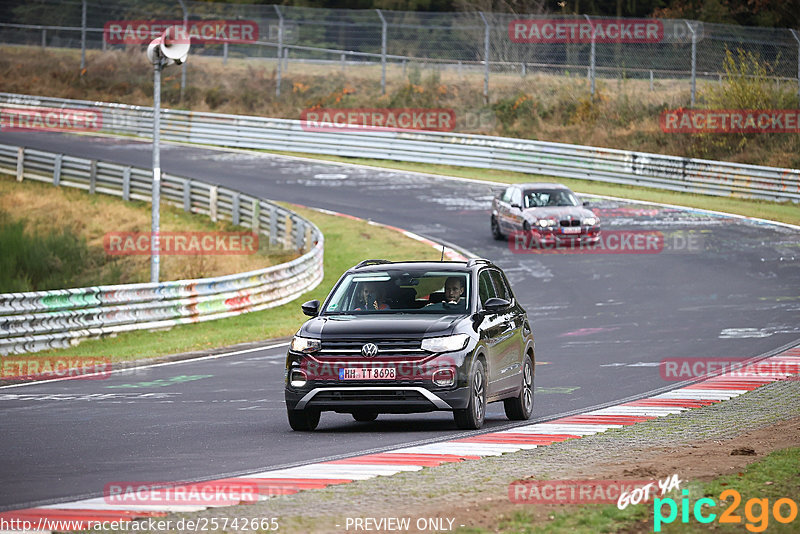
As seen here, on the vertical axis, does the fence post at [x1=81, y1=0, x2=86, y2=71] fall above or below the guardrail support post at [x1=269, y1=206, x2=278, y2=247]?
above

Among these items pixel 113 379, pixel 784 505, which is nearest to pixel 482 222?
pixel 113 379

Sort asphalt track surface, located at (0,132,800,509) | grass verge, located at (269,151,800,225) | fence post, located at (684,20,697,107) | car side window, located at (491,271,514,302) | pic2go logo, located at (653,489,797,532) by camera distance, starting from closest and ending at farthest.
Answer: pic2go logo, located at (653,489,797,532)
asphalt track surface, located at (0,132,800,509)
car side window, located at (491,271,514,302)
grass verge, located at (269,151,800,225)
fence post, located at (684,20,697,107)

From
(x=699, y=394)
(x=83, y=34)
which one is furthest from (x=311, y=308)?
(x=83, y=34)

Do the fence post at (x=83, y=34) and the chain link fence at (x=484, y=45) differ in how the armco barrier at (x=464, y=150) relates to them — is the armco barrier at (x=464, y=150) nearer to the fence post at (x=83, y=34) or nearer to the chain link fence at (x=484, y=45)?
the fence post at (x=83, y=34)

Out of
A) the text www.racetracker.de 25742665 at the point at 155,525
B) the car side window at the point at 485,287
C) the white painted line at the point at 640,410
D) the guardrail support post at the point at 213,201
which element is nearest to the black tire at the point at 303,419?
the car side window at the point at 485,287

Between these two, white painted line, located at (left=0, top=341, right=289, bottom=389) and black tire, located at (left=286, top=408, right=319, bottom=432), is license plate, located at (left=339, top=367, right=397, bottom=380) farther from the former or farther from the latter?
white painted line, located at (left=0, top=341, right=289, bottom=389)

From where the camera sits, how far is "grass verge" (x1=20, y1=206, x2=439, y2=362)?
21203 millimetres

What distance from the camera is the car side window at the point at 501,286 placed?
44.8ft

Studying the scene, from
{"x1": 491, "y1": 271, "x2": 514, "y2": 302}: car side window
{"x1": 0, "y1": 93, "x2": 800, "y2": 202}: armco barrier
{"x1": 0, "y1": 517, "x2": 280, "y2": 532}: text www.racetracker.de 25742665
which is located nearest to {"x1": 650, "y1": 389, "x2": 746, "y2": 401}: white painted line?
{"x1": 491, "y1": 271, "x2": 514, "y2": 302}: car side window

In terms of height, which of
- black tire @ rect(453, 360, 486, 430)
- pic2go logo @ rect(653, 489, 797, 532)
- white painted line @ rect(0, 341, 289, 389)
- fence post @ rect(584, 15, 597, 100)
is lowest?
white painted line @ rect(0, 341, 289, 389)

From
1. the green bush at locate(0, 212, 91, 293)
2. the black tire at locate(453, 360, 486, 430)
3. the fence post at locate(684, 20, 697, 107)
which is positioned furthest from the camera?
the fence post at locate(684, 20, 697, 107)

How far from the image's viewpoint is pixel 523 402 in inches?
524

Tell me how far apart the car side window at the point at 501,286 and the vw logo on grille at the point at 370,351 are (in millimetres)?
2292

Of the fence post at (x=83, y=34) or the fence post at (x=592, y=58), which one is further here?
the fence post at (x=83, y=34)
